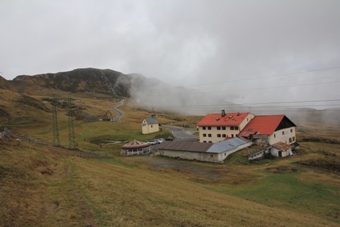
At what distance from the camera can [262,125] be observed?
6538 centimetres

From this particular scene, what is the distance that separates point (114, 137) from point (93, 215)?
69487 mm

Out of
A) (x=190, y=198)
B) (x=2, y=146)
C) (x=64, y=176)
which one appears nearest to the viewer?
(x=190, y=198)

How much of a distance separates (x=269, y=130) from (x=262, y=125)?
12.2ft

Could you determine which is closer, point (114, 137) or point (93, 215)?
point (93, 215)

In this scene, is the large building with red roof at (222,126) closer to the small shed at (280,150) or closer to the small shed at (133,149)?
the small shed at (280,150)

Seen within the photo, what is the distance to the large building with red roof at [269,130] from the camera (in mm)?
61688

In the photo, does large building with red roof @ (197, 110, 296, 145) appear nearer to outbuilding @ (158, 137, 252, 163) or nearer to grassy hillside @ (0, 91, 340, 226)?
outbuilding @ (158, 137, 252, 163)

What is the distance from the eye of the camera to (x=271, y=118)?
2630 inches

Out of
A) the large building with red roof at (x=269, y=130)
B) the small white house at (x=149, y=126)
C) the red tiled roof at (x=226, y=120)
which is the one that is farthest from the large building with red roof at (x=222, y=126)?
the small white house at (x=149, y=126)

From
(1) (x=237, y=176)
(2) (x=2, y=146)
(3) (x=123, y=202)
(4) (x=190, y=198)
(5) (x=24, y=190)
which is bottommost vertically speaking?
(1) (x=237, y=176)

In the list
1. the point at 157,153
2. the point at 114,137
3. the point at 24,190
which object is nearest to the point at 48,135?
the point at 114,137

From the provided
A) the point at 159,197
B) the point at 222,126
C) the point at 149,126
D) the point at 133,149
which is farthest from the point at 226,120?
the point at 159,197

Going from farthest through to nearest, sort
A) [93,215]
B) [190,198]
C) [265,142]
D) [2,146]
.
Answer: [265,142], [2,146], [190,198], [93,215]

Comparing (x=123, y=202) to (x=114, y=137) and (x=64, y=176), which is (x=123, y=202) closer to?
(x=64, y=176)
